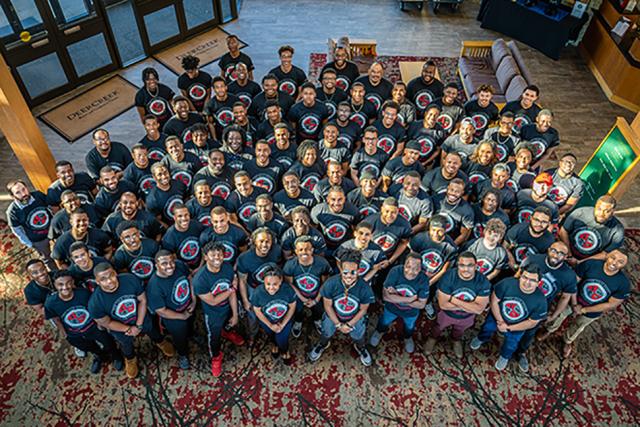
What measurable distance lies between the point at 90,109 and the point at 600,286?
8418mm

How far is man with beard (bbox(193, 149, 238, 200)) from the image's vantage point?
18.2ft

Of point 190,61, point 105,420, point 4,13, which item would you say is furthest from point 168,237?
point 4,13

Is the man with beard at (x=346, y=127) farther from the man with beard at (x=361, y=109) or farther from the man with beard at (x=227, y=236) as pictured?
the man with beard at (x=227, y=236)

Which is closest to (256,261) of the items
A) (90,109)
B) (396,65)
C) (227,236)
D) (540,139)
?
(227,236)

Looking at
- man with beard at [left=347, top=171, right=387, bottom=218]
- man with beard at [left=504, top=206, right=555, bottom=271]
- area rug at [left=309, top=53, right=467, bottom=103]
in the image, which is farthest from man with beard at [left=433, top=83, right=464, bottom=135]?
area rug at [left=309, top=53, right=467, bottom=103]

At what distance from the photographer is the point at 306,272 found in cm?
475

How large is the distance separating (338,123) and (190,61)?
2.45m

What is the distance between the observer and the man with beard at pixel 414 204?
520cm

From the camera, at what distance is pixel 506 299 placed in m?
4.71

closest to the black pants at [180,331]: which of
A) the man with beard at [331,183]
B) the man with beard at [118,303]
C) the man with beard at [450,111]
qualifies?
the man with beard at [118,303]

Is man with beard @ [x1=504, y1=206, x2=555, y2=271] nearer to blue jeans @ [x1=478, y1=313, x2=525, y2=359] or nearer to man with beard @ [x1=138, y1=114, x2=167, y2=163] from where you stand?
blue jeans @ [x1=478, y1=313, x2=525, y2=359]

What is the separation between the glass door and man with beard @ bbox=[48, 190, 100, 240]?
4.67m

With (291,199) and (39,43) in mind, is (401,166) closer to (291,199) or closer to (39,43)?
(291,199)

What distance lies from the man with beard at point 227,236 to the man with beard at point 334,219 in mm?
795
